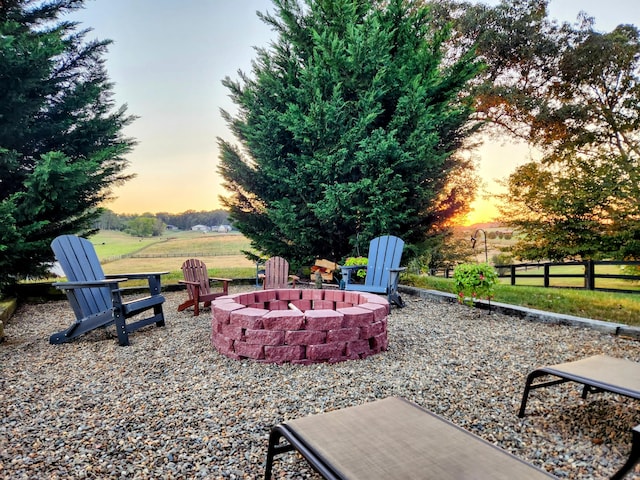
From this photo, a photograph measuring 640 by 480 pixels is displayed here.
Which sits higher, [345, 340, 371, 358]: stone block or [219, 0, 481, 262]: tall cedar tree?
[219, 0, 481, 262]: tall cedar tree

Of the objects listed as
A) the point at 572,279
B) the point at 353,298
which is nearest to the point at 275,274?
the point at 353,298

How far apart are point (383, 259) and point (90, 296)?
Result: 12.0 feet

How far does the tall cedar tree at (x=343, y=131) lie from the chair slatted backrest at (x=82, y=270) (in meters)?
3.81

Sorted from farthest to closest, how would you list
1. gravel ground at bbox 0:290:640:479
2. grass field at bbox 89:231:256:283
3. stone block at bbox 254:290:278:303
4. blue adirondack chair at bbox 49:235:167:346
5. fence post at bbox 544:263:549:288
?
fence post at bbox 544:263:549:288 < grass field at bbox 89:231:256:283 < stone block at bbox 254:290:278:303 < blue adirondack chair at bbox 49:235:167:346 < gravel ground at bbox 0:290:640:479

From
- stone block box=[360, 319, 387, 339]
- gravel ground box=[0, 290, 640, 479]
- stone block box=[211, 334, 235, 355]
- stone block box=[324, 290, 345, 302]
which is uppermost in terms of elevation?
stone block box=[324, 290, 345, 302]

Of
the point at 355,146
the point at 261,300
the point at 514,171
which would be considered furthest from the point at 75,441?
the point at 514,171

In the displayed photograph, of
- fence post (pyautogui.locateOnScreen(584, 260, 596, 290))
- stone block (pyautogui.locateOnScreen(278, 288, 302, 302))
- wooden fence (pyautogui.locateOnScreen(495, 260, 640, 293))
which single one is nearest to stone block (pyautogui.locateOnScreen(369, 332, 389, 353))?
stone block (pyautogui.locateOnScreen(278, 288, 302, 302))

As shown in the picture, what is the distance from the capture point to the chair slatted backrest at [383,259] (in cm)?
545

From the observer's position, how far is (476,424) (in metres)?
2.07

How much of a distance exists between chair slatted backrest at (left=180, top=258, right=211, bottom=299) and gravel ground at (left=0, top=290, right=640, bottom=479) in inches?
49.1

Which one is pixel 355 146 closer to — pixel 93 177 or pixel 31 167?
pixel 93 177

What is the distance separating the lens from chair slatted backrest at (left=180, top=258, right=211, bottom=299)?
5.11 meters

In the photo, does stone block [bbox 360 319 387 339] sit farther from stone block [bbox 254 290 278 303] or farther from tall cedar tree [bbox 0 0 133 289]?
tall cedar tree [bbox 0 0 133 289]

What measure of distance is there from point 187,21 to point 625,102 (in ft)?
37.4
